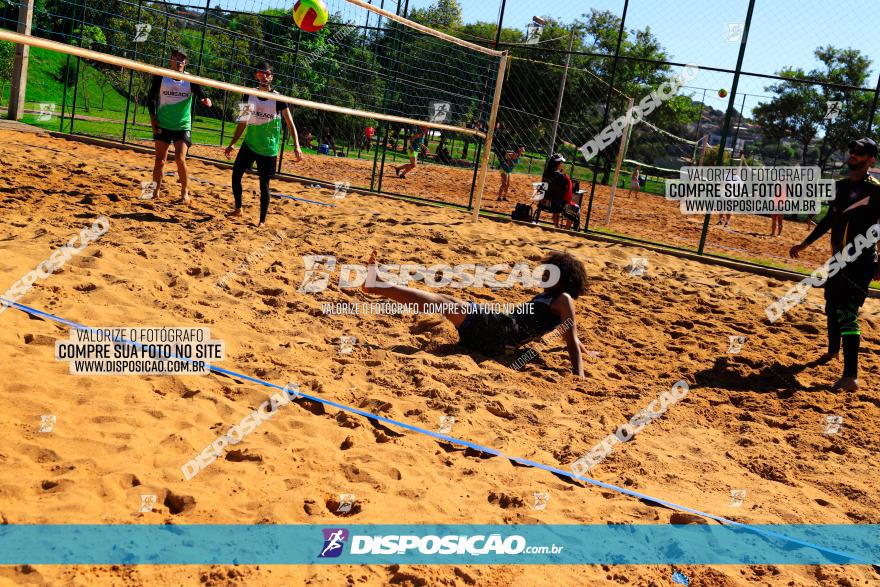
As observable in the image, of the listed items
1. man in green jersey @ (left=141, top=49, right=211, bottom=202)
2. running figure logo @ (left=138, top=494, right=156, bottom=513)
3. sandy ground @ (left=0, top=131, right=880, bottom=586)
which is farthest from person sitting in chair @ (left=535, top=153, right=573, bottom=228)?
running figure logo @ (left=138, top=494, right=156, bottom=513)

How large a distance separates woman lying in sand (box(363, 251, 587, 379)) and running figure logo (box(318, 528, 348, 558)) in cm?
241

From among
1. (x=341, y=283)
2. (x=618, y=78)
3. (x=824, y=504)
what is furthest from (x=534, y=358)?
(x=618, y=78)

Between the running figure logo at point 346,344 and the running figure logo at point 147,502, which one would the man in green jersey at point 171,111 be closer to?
the running figure logo at point 346,344

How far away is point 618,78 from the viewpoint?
31672 mm

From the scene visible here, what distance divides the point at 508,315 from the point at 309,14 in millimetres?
3612

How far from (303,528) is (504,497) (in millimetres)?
940

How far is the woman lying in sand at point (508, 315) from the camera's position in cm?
510

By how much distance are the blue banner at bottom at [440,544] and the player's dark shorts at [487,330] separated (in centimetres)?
209

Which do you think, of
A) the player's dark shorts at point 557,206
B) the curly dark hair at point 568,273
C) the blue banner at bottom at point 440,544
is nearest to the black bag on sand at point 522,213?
the player's dark shorts at point 557,206

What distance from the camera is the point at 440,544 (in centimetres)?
286

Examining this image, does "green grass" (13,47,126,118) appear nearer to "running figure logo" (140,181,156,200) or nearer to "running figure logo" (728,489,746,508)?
"running figure logo" (140,181,156,200)

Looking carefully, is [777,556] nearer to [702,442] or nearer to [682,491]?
[682,491]

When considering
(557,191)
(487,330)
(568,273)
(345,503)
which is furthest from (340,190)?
(345,503)

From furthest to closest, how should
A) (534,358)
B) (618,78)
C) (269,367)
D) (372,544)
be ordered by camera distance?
(618,78) < (534,358) < (269,367) < (372,544)
